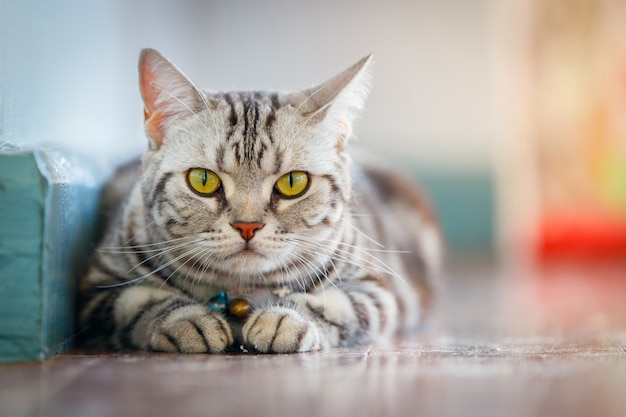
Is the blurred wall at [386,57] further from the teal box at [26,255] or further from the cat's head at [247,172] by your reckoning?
the teal box at [26,255]

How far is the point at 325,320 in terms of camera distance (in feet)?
6.38

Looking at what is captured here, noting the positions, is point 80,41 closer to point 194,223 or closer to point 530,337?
point 194,223

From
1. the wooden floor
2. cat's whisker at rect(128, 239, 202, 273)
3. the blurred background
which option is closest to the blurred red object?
the blurred background

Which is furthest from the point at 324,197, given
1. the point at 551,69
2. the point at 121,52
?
the point at 551,69

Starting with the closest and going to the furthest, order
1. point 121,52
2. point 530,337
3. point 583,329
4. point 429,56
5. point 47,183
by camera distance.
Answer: point 47,183 → point 530,337 → point 583,329 → point 121,52 → point 429,56

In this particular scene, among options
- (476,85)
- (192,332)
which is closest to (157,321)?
(192,332)

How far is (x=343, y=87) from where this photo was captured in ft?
6.36

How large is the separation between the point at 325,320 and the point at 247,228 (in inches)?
12.5

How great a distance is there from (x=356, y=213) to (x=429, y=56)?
3.72 metres

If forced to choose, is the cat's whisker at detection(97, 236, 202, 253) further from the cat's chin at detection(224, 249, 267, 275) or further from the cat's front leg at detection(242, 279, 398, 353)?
the cat's front leg at detection(242, 279, 398, 353)

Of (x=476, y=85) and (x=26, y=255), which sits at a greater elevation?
(x=476, y=85)

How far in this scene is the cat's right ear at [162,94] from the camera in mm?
1899

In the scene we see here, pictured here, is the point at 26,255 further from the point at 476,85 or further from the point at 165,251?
the point at 476,85

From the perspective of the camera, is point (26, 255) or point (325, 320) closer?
point (26, 255)
